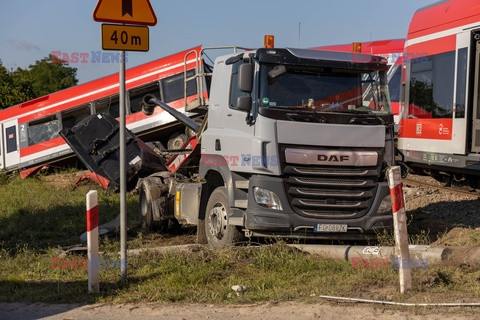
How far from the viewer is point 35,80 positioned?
2184 inches

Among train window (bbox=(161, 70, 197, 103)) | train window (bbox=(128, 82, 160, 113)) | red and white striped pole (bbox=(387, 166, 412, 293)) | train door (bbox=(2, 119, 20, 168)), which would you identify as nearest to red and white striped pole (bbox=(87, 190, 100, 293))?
red and white striped pole (bbox=(387, 166, 412, 293))

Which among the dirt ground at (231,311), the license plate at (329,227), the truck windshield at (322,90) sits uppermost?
the truck windshield at (322,90)

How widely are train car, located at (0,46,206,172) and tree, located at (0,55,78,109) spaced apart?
1367 cm

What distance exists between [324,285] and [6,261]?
449cm

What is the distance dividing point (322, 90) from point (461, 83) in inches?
249

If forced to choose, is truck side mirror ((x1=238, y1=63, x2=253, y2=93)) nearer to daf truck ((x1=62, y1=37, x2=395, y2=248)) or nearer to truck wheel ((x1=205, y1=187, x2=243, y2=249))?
daf truck ((x1=62, y1=37, x2=395, y2=248))

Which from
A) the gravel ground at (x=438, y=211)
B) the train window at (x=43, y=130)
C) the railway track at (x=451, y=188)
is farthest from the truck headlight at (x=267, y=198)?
the train window at (x=43, y=130)

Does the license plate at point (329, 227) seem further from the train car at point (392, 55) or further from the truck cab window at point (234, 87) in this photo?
the train car at point (392, 55)

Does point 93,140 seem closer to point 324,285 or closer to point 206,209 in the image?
Answer: point 206,209

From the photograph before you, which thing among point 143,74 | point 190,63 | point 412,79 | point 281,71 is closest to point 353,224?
point 281,71

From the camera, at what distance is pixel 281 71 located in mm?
9227

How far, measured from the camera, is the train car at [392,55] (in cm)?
1908

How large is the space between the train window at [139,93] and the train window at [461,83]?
1032cm

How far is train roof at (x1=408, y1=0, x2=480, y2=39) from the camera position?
46.8ft
